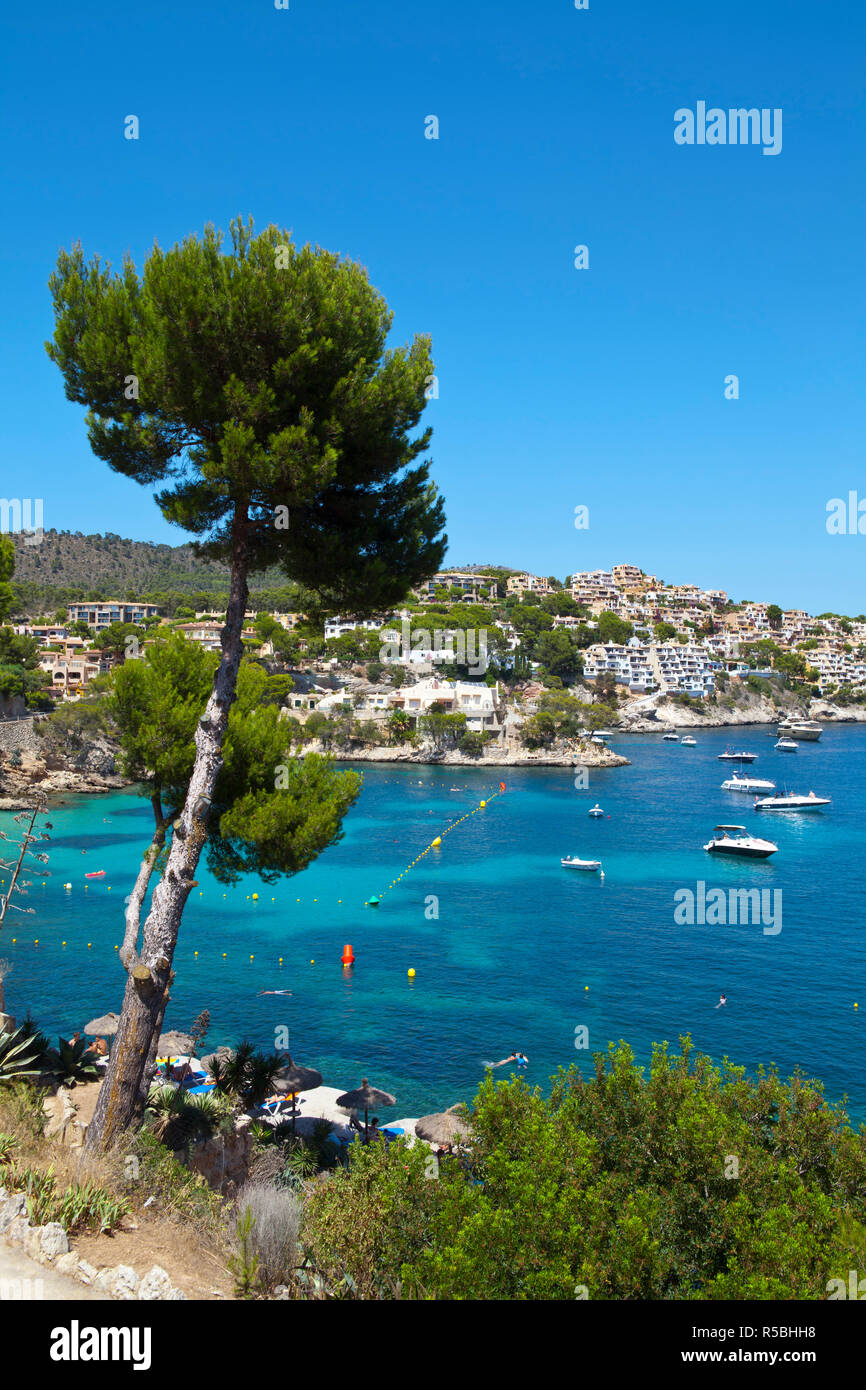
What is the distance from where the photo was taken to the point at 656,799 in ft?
190

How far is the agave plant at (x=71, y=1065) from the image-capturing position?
39.0 ft

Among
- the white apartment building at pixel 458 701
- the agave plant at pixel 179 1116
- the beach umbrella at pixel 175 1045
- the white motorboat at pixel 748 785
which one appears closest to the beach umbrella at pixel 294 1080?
the beach umbrella at pixel 175 1045

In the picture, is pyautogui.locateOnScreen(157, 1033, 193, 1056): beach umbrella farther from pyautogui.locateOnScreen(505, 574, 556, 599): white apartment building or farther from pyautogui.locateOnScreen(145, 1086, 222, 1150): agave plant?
pyautogui.locateOnScreen(505, 574, 556, 599): white apartment building

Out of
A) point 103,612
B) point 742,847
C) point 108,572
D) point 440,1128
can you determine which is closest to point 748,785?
point 742,847

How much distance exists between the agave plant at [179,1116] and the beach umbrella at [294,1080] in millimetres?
4473

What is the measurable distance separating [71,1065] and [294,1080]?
4946mm

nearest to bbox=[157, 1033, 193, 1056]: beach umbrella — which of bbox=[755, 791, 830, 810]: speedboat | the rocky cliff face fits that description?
the rocky cliff face

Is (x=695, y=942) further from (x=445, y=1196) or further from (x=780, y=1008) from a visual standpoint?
(x=445, y=1196)

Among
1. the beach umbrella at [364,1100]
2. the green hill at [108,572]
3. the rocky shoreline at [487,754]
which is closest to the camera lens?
the beach umbrella at [364,1100]

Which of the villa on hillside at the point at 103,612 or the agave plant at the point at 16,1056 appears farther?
the villa on hillside at the point at 103,612

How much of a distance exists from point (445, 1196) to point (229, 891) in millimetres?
29729

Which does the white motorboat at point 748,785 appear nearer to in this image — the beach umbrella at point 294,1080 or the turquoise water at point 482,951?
the turquoise water at point 482,951

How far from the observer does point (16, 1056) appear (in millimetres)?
10703
